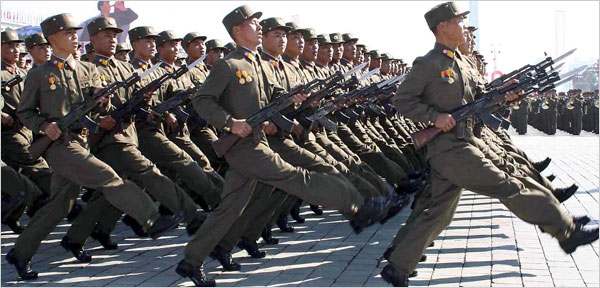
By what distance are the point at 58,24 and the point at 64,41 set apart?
0.15 metres

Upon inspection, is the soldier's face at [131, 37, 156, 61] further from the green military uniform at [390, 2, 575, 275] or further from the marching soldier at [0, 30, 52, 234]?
the green military uniform at [390, 2, 575, 275]

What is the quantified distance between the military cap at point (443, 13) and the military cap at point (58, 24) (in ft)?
9.56

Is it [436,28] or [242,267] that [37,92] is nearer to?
[242,267]

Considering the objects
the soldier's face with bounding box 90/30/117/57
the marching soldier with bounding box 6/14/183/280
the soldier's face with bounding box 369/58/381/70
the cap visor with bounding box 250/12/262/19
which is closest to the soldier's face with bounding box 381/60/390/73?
the soldier's face with bounding box 369/58/381/70

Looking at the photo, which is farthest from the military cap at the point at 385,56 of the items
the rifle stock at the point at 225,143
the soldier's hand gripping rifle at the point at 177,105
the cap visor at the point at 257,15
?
the rifle stock at the point at 225,143

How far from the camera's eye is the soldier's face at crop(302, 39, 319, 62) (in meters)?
9.76

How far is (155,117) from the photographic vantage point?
26.8 ft

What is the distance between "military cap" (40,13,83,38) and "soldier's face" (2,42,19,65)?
333 centimetres

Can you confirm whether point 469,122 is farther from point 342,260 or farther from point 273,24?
point 273,24

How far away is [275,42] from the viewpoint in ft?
23.9

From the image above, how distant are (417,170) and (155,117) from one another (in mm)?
4401

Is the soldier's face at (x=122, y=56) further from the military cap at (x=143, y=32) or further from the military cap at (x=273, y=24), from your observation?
the military cap at (x=273, y=24)

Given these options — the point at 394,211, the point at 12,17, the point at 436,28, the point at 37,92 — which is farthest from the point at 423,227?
the point at 12,17

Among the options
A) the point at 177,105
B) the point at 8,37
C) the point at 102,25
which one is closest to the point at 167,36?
the point at 177,105
